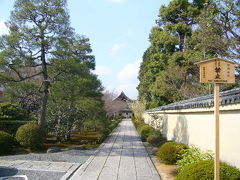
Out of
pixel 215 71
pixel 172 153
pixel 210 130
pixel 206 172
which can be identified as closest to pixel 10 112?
pixel 172 153

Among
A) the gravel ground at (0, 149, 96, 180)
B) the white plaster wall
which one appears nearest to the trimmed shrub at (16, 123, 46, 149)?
the gravel ground at (0, 149, 96, 180)

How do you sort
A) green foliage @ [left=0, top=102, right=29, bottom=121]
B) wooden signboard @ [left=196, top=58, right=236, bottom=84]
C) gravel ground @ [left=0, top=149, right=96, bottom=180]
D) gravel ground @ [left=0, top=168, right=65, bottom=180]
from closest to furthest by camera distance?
1. wooden signboard @ [left=196, top=58, right=236, bottom=84]
2. gravel ground @ [left=0, top=168, right=65, bottom=180]
3. gravel ground @ [left=0, top=149, right=96, bottom=180]
4. green foliage @ [left=0, top=102, right=29, bottom=121]

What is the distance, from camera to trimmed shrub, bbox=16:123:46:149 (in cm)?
995

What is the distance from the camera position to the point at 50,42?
10383mm

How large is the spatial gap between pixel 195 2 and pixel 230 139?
16692 millimetres

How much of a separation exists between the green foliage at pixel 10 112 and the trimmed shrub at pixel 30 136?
1782 millimetres

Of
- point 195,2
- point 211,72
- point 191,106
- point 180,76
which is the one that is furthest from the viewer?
point 195,2

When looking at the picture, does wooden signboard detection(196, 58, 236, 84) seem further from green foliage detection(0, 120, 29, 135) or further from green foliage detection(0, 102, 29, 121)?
green foliage detection(0, 102, 29, 121)

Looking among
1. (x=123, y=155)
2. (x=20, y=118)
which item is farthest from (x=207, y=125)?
(x=20, y=118)

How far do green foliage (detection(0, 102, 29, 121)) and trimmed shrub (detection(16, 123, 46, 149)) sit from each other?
178 cm

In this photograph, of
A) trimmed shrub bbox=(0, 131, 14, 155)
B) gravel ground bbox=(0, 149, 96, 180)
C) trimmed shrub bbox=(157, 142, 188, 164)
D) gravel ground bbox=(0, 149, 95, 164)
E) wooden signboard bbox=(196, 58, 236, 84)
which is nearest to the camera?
wooden signboard bbox=(196, 58, 236, 84)

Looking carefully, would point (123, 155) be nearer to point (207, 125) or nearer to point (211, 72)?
point (207, 125)

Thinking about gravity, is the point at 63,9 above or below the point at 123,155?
above

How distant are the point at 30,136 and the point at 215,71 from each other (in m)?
8.41
